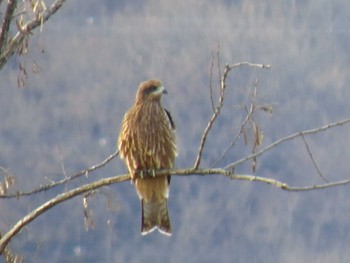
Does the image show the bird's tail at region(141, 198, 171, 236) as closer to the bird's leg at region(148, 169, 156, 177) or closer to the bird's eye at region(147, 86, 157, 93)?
the bird's leg at region(148, 169, 156, 177)

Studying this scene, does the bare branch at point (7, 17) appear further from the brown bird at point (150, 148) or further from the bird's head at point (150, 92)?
the bird's head at point (150, 92)

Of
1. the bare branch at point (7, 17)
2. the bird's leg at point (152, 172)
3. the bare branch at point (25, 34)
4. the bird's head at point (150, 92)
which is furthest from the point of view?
the bird's head at point (150, 92)

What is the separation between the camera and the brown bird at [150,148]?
16.5 ft

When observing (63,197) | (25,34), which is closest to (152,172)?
(63,197)

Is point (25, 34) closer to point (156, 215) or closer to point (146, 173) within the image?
point (146, 173)

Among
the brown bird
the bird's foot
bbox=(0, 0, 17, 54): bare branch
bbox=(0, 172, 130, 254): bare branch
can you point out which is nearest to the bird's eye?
the brown bird

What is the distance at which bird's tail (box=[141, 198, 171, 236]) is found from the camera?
5.30 meters

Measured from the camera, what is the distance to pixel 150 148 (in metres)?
5.04

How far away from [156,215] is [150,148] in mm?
404

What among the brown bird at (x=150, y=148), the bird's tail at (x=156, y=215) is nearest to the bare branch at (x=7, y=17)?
the brown bird at (x=150, y=148)

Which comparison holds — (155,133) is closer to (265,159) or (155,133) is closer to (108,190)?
(108,190)

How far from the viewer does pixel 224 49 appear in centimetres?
855

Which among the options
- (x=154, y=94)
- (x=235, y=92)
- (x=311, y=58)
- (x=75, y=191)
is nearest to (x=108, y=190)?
(x=75, y=191)

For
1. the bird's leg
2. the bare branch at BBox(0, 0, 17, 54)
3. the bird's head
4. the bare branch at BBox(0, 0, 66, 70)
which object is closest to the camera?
the bare branch at BBox(0, 0, 17, 54)
